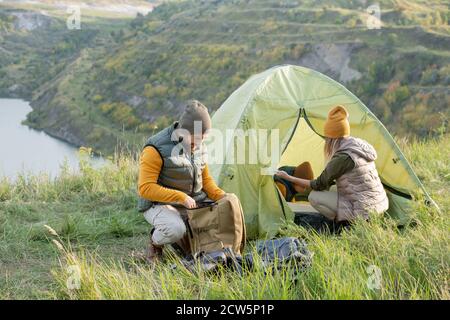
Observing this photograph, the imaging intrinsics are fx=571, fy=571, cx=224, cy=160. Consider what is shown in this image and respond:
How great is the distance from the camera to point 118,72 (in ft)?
191

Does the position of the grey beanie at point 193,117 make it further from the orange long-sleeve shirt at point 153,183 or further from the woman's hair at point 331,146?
the woman's hair at point 331,146

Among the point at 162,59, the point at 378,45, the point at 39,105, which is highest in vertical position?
the point at 378,45

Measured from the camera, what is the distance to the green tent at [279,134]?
4.86m

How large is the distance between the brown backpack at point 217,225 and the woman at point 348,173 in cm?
88

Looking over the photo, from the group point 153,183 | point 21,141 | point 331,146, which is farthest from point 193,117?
point 21,141

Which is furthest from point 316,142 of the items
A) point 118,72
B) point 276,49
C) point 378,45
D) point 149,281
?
point 118,72

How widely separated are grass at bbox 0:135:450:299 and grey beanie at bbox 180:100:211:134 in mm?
929

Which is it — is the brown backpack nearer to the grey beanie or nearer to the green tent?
the grey beanie

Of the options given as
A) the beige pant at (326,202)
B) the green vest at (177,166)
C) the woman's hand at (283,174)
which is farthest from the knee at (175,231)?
the beige pant at (326,202)

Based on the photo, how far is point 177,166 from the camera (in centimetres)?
404
